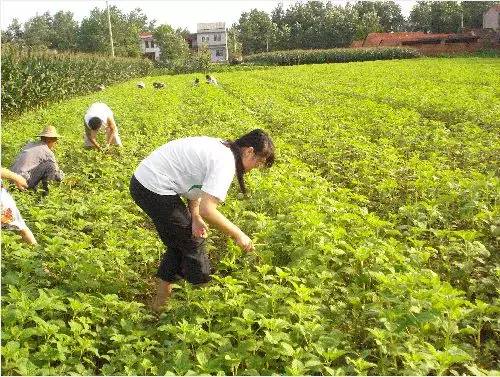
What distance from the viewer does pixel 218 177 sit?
3791 millimetres

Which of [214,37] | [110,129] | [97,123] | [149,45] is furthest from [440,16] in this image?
[97,123]

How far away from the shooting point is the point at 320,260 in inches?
183

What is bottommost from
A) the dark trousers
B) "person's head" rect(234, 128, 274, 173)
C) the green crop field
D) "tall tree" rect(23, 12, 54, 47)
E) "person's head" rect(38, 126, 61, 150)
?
the green crop field

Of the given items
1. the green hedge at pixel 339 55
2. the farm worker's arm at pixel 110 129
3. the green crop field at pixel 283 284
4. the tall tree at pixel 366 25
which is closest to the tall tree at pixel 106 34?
the green hedge at pixel 339 55

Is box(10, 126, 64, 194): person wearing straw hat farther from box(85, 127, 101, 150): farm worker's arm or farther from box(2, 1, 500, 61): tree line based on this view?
box(2, 1, 500, 61): tree line

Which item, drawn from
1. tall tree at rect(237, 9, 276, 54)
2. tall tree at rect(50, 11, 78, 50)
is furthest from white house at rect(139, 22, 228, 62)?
tall tree at rect(50, 11, 78, 50)

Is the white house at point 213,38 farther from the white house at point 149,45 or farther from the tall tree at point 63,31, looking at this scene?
the tall tree at point 63,31

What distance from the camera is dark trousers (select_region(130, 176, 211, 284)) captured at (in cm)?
421

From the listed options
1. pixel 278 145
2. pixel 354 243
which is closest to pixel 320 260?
pixel 354 243

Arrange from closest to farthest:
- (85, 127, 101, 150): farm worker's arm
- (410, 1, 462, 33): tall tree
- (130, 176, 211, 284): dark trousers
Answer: (130, 176, 211, 284): dark trousers
(85, 127, 101, 150): farm worker's arm
(410, 1, 462, 33): tall tree

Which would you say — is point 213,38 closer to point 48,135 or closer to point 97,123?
point 97,123

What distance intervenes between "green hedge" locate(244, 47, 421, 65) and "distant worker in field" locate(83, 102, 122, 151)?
48.5 m

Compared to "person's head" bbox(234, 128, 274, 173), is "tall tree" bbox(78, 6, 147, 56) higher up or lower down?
higher up

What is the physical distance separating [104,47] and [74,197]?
257 ft
